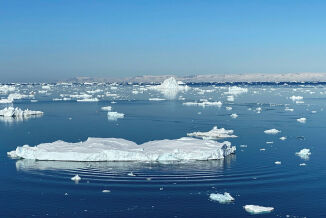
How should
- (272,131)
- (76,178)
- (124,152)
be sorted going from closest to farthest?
1. (76,178)
2. (124,152)
3. (272,131)

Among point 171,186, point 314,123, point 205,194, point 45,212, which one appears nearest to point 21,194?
point 45,212

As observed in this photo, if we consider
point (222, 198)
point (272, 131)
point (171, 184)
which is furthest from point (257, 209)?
point (272, 131)

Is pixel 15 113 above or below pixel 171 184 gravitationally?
→ above

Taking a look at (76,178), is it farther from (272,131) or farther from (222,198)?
(272,131)

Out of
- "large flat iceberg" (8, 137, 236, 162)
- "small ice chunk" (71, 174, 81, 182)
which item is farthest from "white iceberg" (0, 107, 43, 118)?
"small ice chunk" (71, 174, 81, 182)

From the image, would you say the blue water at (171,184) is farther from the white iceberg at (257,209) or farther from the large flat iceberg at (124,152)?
the large flat iceberg at (124,152)

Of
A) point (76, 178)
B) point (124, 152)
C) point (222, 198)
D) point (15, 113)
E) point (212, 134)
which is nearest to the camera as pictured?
point (222, 198)
